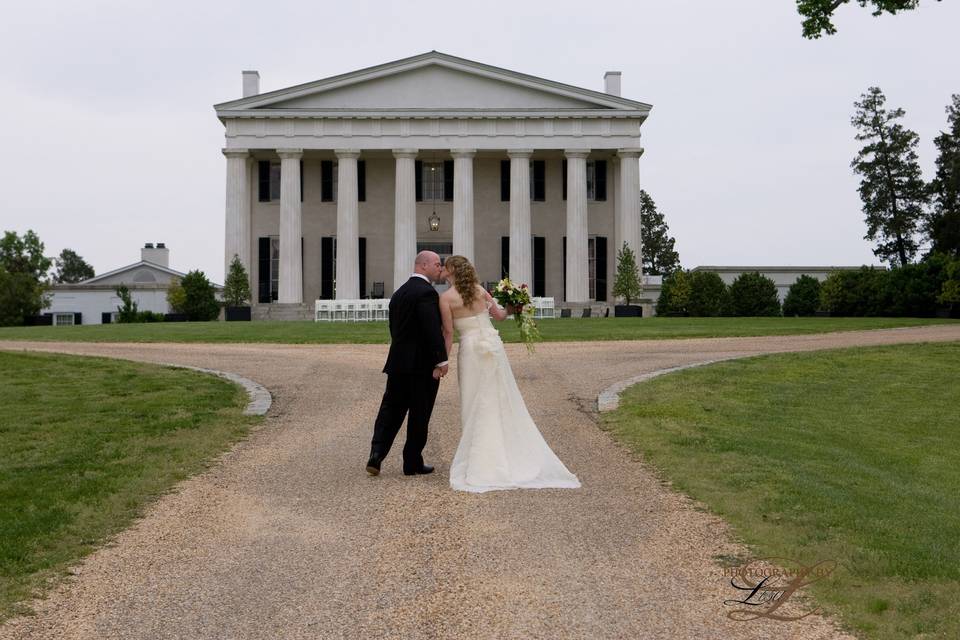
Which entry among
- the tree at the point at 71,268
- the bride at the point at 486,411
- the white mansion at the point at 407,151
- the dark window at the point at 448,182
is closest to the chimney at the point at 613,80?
the white mansion at the point at 407,151

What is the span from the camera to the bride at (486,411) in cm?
898

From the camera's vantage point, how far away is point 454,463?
9.23 metres

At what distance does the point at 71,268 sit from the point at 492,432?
423ft

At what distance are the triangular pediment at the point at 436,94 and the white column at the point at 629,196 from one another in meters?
2.50

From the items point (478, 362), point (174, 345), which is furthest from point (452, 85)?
point (478, 362)

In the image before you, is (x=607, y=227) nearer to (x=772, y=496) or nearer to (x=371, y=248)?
(x=371, y=248)

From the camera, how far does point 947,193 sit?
64312 mm

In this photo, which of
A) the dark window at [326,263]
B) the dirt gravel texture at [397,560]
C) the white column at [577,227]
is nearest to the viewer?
the dirt gravel texture at [397,560]

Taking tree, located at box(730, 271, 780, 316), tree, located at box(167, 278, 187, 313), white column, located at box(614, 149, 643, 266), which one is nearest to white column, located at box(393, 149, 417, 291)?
tree, located at box(167, 278, 187, 313)

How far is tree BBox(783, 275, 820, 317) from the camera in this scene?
146 feet

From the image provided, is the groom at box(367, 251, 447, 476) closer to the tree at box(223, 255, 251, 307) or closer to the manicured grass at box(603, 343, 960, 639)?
the manicured grass at box(603, 343, 960, 639)

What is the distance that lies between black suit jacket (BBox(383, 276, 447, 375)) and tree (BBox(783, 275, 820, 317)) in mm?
38612

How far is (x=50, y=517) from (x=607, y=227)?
1793 inches

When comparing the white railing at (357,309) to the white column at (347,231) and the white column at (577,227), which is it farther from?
the white column at (577,227)
